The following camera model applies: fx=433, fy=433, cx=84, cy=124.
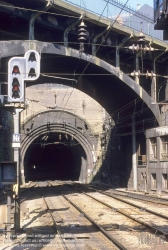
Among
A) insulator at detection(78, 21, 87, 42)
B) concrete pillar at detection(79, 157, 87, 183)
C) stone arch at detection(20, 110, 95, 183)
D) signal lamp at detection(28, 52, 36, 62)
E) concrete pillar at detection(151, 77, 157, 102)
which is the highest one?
insulator at detection(78, 21, 87, 42)

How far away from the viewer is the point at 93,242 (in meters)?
10.5

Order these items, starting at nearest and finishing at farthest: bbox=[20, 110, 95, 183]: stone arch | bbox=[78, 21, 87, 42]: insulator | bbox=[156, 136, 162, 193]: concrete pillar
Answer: bbox=[78, 21, 87, 42]: insulator < bbox=[156, 136, 162, 193]: concrete pillar < bbox=[20, 110, 95, 183]: stone arch

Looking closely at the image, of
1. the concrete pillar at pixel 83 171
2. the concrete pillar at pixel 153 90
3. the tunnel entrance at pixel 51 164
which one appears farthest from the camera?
the tunnel entrance at pixel 51 164

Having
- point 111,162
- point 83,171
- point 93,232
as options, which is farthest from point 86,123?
point 93,232

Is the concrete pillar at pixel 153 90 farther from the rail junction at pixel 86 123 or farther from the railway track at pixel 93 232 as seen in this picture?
the railway track at pixel 93 232

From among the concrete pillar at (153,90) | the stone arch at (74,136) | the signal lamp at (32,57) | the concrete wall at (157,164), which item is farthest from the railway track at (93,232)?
the stone arch at (74,136)

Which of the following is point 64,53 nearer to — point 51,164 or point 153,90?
point 153,90

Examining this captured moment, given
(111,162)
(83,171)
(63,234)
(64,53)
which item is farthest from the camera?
(83,171)

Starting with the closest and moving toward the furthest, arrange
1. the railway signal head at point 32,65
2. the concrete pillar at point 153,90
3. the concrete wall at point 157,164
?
the railway signal head at point 32,65, the concrete wall at point 157,164, the concrete pillar at point 153,90

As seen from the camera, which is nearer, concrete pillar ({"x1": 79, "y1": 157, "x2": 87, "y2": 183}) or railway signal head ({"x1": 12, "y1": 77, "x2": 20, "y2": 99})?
railway signal head ({"x1": 12, "y1": 77, "x2": 20, "y2": 99})

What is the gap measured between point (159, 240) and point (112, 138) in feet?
105

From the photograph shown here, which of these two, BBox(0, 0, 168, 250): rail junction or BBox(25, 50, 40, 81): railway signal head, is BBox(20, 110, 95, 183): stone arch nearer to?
BBox(0, 0, 168, 250): rail junction

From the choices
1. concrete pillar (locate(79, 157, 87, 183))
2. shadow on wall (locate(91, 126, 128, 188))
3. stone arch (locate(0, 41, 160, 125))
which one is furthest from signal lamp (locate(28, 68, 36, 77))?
concrete pillar (locate(79, 157, 87, 183))

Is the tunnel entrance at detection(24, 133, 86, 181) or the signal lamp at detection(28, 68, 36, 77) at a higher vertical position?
the signal lamp at detection(28, 68, 36, 77)
